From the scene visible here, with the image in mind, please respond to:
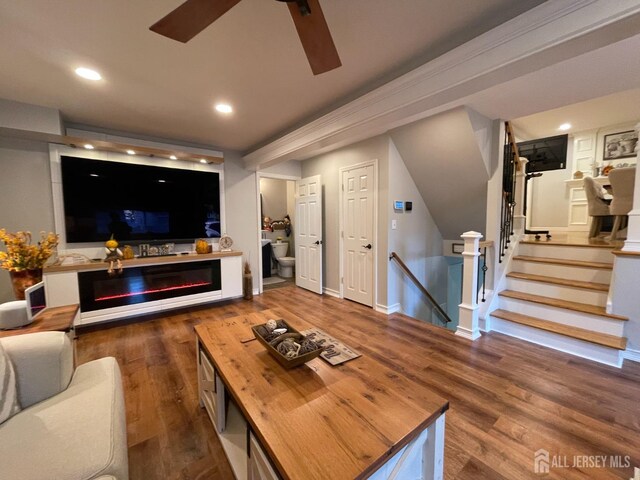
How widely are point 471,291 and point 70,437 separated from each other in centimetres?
310

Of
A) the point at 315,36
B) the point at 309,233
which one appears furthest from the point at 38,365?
the point at 309,233

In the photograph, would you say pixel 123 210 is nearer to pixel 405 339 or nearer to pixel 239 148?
pixel 239 148

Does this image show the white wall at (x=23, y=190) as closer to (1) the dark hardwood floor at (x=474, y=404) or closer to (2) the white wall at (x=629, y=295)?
(1) the dark hardwood floor at (x=474, y=404)

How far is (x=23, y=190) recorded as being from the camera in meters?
2.79

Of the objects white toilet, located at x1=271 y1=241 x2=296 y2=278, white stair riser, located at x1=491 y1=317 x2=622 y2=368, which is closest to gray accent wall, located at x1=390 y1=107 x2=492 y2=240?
white stair riser, located at x1=491 y1=317 x2=622 y2=368

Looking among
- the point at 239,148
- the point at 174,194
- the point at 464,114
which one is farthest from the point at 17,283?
the point at 464,114

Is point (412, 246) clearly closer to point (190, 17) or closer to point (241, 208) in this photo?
point (241, 208)

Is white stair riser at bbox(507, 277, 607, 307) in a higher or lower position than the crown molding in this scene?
lower

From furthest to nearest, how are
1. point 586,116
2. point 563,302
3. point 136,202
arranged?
point 586,116 < point 136,202 < point 563,302

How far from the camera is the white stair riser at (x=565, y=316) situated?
91.3 inches

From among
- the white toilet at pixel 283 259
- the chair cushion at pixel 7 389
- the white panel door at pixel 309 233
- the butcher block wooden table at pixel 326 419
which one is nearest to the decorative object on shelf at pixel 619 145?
the white panel door at pixel 309 233

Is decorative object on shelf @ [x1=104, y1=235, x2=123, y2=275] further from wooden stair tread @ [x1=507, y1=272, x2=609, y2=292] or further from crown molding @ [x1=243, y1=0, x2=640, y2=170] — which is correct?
wooden stair tread @ [x1=507, y1=272, x2=609, y2=292]

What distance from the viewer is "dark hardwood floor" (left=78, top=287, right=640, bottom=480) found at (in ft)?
4.46

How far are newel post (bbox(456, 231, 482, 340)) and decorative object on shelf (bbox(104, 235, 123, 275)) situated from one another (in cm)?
386
